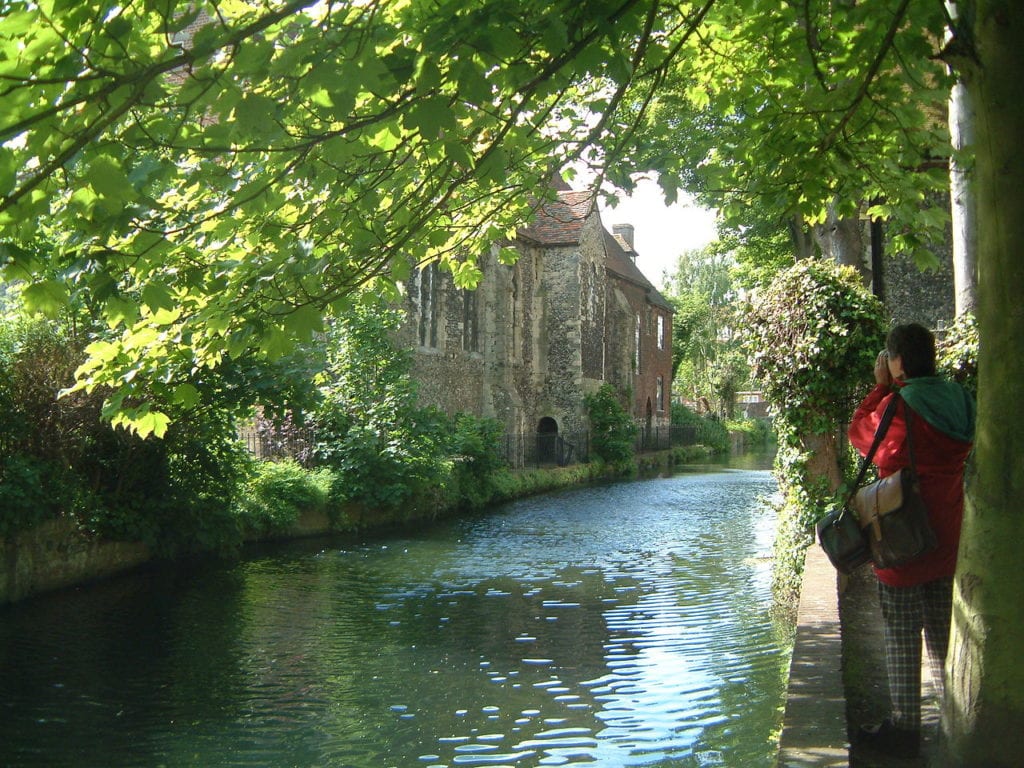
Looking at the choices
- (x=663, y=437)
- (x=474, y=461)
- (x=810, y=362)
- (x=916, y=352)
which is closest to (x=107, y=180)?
(x=916, y=352)

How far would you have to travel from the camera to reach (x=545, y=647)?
28.4 feet

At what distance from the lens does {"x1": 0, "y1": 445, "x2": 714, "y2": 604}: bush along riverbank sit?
10.9m

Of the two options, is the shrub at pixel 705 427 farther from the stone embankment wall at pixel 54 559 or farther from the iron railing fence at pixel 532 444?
the stone embankment wall at pixel 54 559

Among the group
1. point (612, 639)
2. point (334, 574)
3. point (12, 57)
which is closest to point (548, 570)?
point (334, 574)

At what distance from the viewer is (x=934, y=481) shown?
13.0 ft

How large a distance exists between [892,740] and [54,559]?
32.1ft

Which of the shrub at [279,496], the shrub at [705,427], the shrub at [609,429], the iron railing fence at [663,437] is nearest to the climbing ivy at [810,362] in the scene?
the shrub at [279,496]

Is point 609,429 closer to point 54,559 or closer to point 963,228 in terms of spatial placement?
point 54,559

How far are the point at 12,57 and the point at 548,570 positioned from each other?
10599mm

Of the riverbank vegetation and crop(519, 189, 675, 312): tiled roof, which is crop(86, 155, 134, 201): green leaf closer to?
the riverbank vegetation

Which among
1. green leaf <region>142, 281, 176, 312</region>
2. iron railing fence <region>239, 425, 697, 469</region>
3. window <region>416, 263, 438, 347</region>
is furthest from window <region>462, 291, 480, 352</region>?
green leaf <region>142, 281, 176, 312</region>

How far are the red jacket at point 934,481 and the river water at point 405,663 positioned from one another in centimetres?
199

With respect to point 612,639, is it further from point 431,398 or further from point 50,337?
point 431,398

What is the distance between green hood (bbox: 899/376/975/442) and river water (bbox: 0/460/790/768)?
2.43 metres
